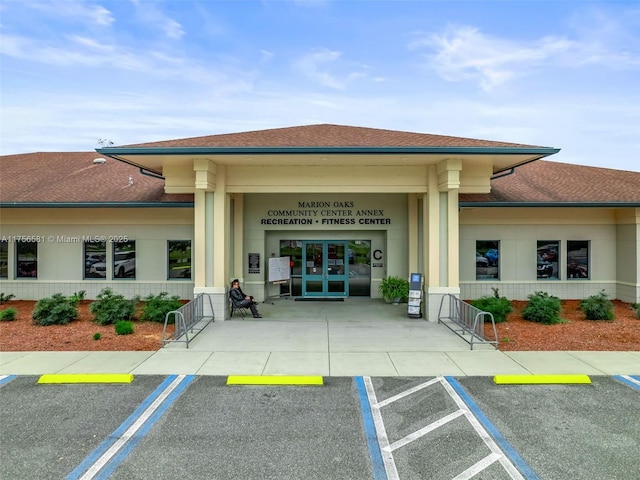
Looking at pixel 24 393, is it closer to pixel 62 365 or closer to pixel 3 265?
pixel 62 365

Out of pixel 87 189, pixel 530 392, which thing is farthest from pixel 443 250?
pixel 87 189

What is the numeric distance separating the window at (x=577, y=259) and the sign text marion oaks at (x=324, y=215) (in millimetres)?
7239

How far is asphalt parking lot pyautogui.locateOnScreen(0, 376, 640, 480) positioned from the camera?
4.86 m

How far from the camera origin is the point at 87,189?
16.5m

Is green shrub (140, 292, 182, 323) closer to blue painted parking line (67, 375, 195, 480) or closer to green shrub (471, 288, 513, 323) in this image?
blue painted parking line (67, 375, 195, 480)

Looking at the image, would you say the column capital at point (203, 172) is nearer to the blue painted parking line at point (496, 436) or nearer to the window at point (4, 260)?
the blue painted parking line at point (496, 436)

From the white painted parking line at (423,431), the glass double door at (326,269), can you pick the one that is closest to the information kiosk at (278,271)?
the glass double door at (326,269)

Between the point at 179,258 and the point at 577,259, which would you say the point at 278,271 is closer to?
the point at 179,258

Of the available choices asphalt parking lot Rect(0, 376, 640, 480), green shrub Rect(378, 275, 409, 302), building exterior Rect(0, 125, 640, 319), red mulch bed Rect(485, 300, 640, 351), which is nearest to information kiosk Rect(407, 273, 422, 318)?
green shrub Rect(378, 275, 409, 302)

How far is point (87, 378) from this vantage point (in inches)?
304

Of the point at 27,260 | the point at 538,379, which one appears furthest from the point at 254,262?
the point at 538,379

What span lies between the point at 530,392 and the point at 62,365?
8930mm

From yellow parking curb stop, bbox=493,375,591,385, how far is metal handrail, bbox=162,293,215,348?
682 centimetres

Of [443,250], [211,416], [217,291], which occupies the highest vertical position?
[443,250]
